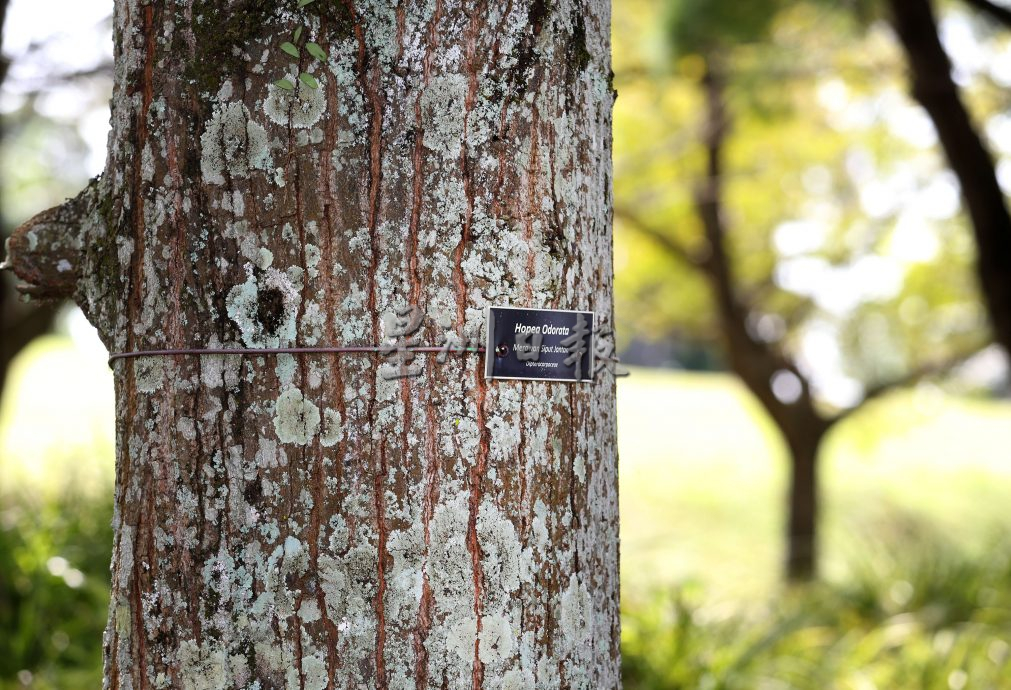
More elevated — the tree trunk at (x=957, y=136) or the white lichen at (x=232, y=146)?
the tree trunk at (x=957, y=136)

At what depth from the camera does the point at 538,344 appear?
1429 mm

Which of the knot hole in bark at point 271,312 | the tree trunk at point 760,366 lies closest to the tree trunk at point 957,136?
the tree trunk at point 760,366

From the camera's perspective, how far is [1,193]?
10641 millimetres

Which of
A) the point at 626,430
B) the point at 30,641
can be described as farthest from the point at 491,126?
the point at 626,430

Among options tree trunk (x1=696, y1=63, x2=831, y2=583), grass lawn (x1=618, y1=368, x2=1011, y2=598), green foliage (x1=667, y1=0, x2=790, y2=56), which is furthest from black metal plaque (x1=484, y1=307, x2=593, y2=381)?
tree trunk (x1=696, y1=63, x2=831, y2=583)

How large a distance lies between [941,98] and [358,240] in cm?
482

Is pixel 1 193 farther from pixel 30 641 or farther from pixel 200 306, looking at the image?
pixel 200 306

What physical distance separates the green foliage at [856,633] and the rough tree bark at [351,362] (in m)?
2.51

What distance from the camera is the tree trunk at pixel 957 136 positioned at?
523cm

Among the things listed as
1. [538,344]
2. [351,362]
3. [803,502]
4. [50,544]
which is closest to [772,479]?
[803,502]

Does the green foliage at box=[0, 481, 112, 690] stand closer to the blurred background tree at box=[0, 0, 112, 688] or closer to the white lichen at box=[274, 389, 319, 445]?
the blurred background tree at box=[0, 0, 112, 688]

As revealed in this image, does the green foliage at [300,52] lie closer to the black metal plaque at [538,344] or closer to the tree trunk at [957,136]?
the black metal plaque at [538,344]

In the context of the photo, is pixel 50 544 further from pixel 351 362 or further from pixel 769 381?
pixel 769 381

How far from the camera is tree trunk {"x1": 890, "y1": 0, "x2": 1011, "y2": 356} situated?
17.2 feet
